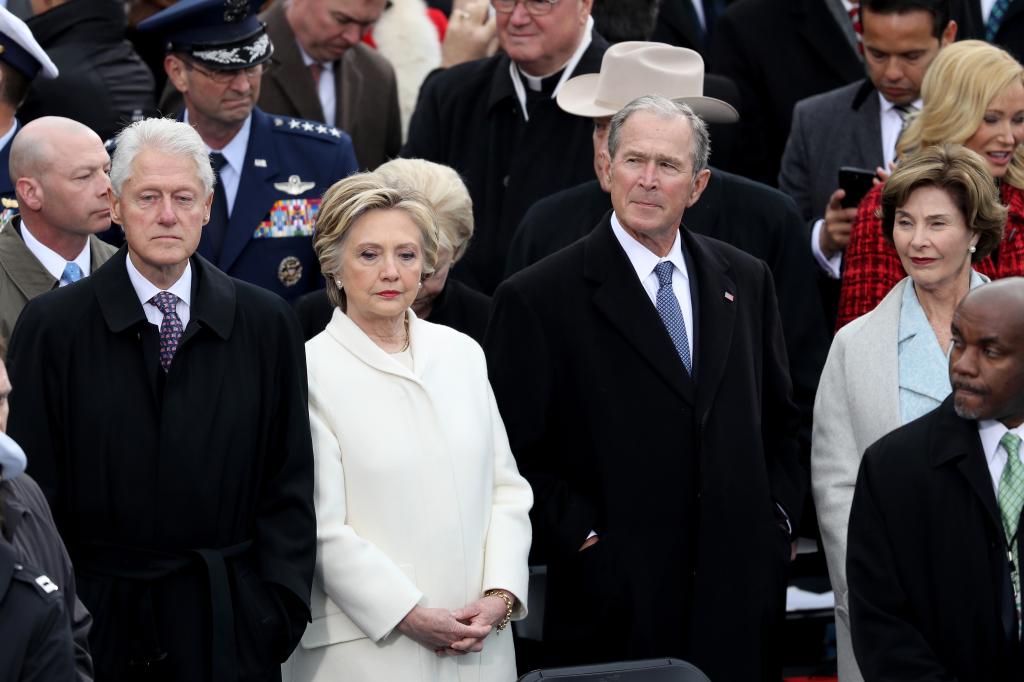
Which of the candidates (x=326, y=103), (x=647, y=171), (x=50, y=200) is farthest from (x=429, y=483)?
(x=326, y=103)

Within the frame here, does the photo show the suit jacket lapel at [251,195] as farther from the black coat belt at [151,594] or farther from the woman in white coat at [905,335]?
the woman in white coat at [905,335]

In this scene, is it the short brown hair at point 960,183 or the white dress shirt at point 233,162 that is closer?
the short brown hair at point 960,183

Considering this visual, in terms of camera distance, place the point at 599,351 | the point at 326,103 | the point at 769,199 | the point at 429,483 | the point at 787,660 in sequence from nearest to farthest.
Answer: the point at 429,483, the point at 599,351, the point at 769,199, the point at 787,660, the point at 326,103

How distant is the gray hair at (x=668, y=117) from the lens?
192 inches

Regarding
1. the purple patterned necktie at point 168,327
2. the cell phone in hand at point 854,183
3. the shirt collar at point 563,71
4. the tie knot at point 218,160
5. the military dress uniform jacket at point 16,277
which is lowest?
the purple patterned necktie at point 168,327

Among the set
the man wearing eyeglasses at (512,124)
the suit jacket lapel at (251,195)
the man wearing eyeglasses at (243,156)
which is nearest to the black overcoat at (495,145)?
A: the man wearing eyeglasses at (512,124)

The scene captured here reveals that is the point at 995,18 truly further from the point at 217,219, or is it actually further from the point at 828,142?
the point at 217,219

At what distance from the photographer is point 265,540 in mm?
4207

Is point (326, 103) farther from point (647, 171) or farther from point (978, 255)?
point (978, 255)

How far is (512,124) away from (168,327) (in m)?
2.38

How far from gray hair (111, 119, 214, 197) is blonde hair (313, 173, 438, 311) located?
38cm

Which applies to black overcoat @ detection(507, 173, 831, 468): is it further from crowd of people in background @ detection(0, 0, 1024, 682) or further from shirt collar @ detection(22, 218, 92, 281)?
shirt collar @ detection(22, 218, 92, 281)

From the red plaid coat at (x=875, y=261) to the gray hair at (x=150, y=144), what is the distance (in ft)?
7.40

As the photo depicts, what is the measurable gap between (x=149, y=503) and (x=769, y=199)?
7.96 feet
